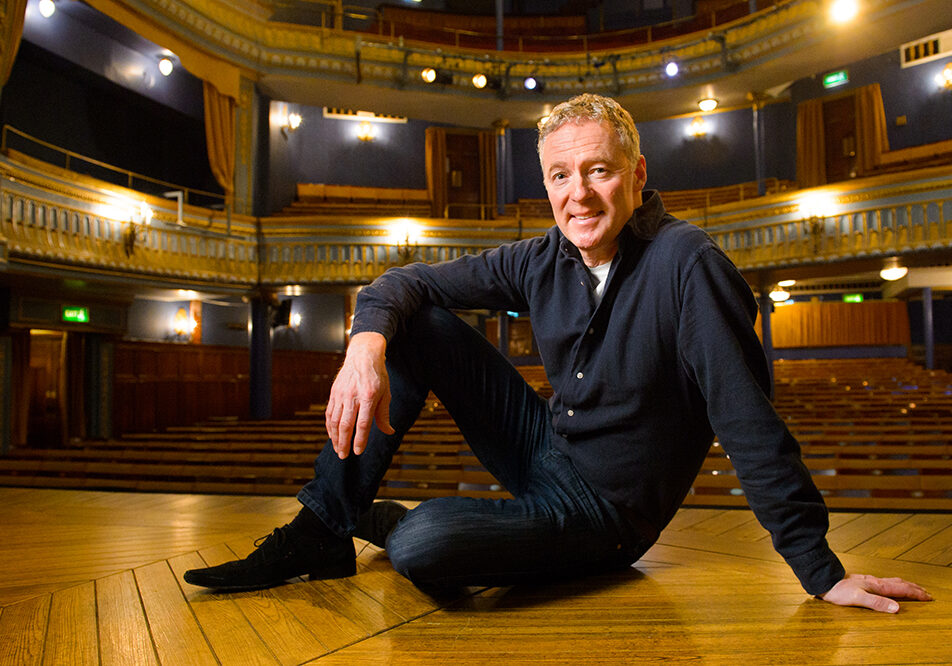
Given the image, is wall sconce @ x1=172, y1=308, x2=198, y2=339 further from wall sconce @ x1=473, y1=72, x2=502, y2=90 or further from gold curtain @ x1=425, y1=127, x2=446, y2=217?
wall sconce @ x1=473, y1=72, x2=502, y2=90

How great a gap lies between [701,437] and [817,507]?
0.26 metres

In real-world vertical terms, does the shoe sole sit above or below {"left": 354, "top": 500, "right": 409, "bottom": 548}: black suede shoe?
below

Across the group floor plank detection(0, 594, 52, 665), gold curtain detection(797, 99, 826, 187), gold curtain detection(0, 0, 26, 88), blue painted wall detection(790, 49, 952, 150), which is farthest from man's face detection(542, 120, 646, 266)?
blue painted wall detection(790, 49, 952, 150)

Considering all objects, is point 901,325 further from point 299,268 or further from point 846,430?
point 299,268

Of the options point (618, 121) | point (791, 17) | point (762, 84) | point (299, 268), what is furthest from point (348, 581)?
point (762, 84)

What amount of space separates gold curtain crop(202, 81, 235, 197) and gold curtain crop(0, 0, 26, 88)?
9.60 feet

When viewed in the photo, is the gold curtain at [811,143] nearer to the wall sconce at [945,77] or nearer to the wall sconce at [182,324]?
the wall sconce at [945,77]

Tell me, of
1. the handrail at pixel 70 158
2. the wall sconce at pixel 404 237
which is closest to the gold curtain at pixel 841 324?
the wall sconce at pixel 404 237

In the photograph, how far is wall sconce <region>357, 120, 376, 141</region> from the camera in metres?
13.8

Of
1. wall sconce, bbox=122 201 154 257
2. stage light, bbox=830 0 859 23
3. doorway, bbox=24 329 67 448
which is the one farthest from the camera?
stage light, bbox=830 0 859 23

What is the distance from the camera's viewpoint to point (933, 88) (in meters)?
12.1

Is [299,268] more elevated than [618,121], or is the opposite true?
[299,268]

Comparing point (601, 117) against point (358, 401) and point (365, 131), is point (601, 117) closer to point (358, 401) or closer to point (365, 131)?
point (358, 401)

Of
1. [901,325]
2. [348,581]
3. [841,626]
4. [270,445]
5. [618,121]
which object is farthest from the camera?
[901,325]
